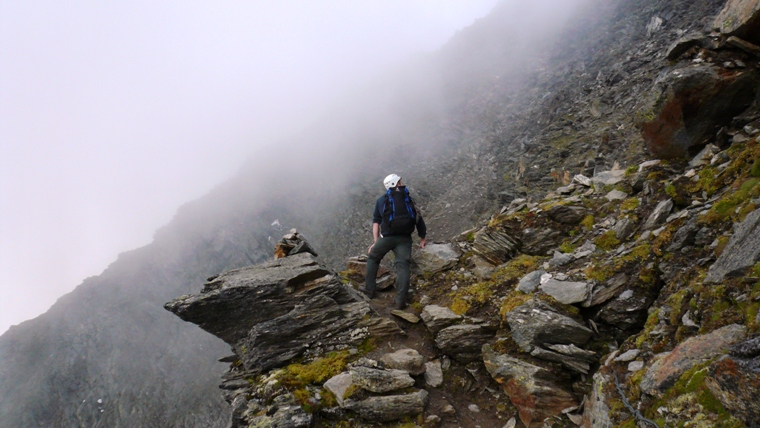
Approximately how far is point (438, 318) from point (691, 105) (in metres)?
8.01

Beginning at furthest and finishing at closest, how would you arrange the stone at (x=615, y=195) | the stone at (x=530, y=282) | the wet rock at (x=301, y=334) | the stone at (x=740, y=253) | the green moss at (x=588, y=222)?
the stone at (x=615, y=195), the green moss at (x=588, y=222), the wet rock at (x=301, y=334), the stone at (x=530, y=282), the stone at (x=740, y=253)

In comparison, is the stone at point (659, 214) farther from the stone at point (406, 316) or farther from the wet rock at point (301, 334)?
the wet rock at point (301, 334)

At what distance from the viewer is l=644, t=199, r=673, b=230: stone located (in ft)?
24.6

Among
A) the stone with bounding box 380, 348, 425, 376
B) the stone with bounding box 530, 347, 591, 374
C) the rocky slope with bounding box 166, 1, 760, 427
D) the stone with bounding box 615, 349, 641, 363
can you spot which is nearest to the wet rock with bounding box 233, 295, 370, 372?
the rocky slope with bounding box 166, 1, 760, 427

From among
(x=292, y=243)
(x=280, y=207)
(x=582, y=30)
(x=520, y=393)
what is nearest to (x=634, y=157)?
(x=520, y=393)

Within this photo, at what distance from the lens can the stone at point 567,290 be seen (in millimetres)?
7185

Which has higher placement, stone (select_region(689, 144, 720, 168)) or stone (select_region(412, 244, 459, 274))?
stone (select_region(689, 144, 720, 168))

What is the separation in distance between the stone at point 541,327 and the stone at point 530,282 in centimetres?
69

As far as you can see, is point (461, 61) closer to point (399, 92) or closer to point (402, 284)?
point (399, 92)

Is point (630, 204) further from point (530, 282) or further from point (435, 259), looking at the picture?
point (435, 259)

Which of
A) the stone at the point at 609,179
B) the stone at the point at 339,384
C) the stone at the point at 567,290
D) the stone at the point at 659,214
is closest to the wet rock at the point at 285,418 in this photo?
the stone at the point at 339,384

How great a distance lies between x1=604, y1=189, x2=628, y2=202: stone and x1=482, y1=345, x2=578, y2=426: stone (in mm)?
5429

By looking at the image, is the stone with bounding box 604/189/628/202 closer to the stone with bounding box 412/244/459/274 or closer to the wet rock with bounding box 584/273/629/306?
the wet rock with bounding box 584/273/629/306

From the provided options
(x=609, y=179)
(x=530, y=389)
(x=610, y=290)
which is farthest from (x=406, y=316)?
(x=609, y=179)
